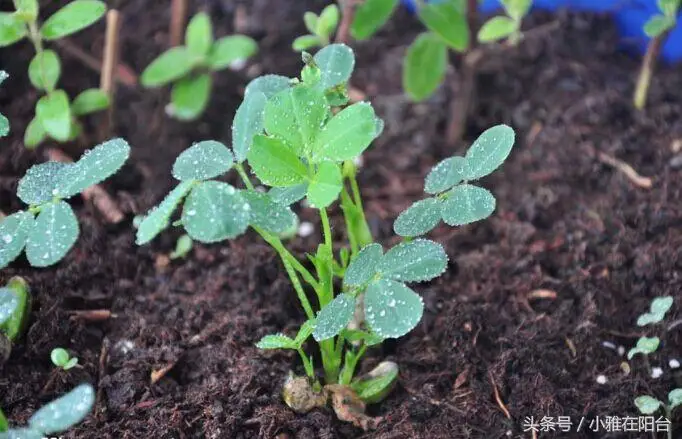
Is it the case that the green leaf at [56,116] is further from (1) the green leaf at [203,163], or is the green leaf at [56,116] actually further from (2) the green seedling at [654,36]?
(2) the green seedling at [654,36]

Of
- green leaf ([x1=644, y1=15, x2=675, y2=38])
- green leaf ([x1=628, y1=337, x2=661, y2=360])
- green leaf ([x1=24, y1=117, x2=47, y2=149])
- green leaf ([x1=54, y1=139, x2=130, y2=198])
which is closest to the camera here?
green leaf ([x1=54, y1=139, x2=130, y2=198])

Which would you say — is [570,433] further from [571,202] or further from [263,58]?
[263,58]

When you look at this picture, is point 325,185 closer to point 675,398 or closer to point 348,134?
point 348,134

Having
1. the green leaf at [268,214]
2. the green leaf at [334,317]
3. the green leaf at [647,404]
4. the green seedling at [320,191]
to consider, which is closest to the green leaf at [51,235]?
the green seedling at [320,191]

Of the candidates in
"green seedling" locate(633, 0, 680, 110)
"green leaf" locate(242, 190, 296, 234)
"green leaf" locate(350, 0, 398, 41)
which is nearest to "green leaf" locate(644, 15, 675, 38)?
"green seedling" locate(633, 0, 680, 110)

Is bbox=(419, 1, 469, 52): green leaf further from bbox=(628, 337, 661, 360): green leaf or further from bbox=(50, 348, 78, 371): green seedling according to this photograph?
bbox=(50, 348, 78, 371): green seedling

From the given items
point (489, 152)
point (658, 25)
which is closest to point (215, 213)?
point (489, 152)
